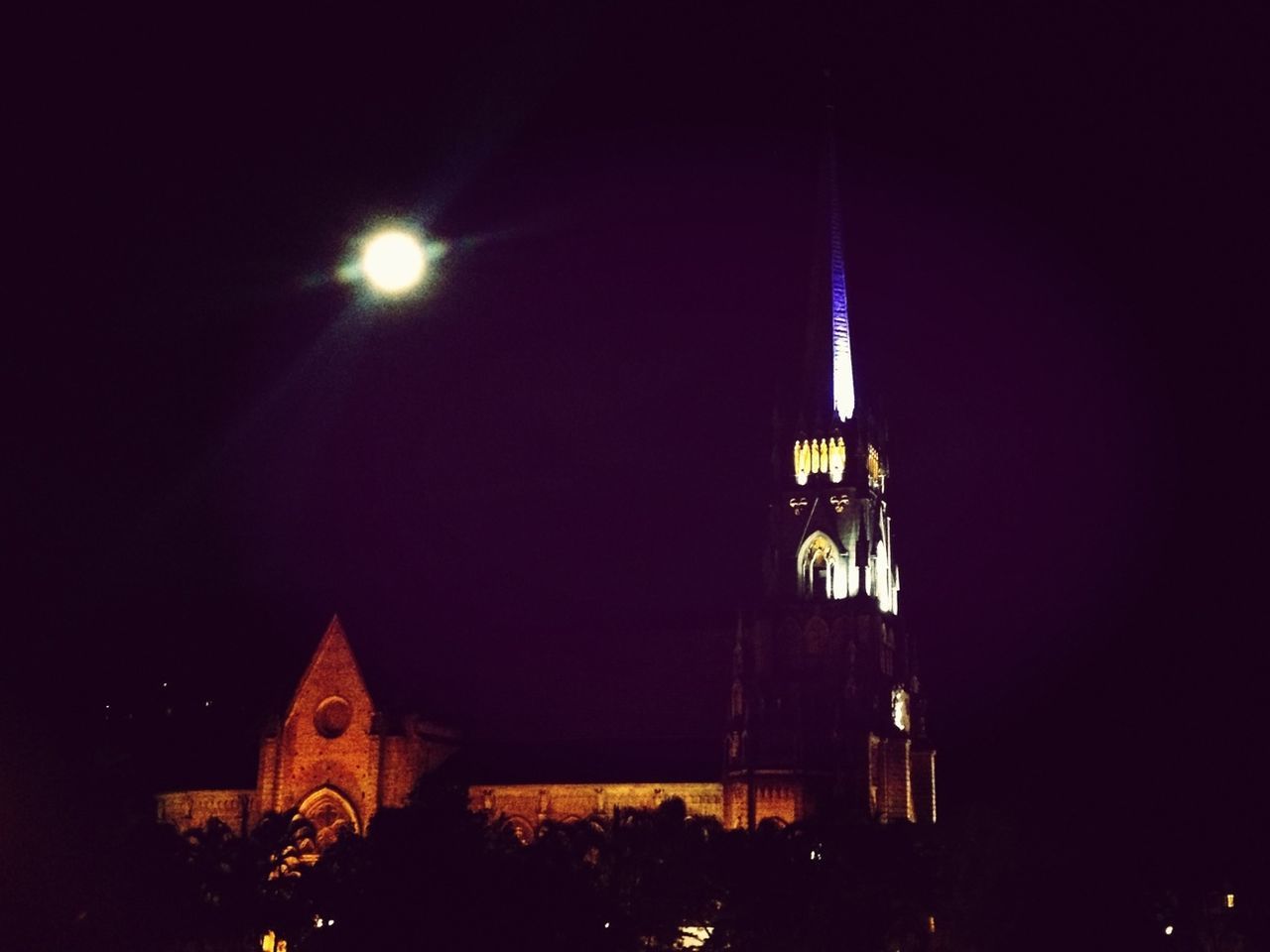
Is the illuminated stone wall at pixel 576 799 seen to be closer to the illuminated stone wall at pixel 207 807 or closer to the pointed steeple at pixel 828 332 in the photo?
the illuminated stone wall at pixel 207 807

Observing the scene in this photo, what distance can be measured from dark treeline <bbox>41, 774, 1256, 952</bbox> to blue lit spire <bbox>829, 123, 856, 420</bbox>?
28.4 metres

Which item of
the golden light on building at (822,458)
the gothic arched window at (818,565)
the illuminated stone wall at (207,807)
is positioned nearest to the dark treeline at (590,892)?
the gothic arched window at (818,565)

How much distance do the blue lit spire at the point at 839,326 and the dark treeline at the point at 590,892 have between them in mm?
28433

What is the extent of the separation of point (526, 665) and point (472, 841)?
44.0m

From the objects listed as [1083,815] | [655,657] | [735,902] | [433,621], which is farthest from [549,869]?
[433,621]

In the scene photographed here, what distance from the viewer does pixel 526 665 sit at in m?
94.1

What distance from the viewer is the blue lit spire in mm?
91000

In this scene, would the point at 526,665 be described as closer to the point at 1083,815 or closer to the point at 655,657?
the point at 655,657

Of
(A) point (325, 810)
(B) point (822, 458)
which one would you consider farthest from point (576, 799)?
(B) point (822, 458)

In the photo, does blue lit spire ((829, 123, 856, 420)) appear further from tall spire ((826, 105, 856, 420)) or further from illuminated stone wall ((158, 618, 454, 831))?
illuminated stone wall ((158, 618, 454, 831))

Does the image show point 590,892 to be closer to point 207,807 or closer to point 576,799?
point 576,799

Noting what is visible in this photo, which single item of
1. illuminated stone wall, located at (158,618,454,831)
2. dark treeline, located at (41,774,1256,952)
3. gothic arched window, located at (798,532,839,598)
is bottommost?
dark treeline, located at (41,774,1256,952)

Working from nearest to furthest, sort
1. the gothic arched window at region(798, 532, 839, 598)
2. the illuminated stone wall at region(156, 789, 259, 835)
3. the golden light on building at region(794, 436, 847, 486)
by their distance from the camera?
1. the illuminated stone wall at region(156, 789, 259, 835)
2. the gothic arched window at region(798, 532, 839, 598)
3. the golden light on building at region(794, 436, 847, 486)

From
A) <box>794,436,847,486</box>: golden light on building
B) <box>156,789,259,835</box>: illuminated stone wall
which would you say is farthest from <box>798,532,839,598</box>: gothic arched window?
<box>156,789,259,835</box>: illuminated stone wall
